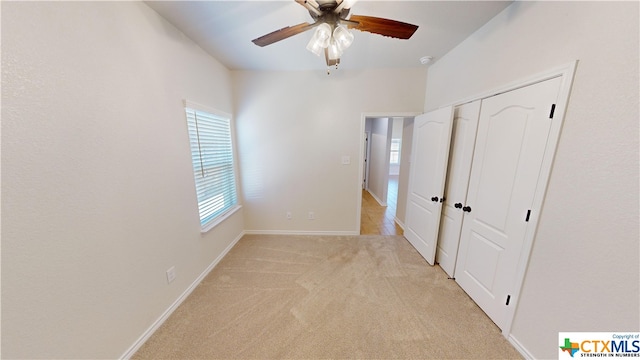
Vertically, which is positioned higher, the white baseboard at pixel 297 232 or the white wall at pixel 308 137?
the white wall at pixel 308 137

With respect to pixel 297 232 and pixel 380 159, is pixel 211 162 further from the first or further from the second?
pixel 380 159

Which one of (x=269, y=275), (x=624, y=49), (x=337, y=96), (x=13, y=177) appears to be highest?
(x=337, y=96)

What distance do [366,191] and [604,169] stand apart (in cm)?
500

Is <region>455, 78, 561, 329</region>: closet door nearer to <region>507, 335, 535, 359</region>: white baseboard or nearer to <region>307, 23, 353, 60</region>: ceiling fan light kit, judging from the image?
<region>507, 335, 535, 359</region>: white baseboard

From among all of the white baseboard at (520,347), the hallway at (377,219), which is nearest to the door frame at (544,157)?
the white baseboard at (520,347)

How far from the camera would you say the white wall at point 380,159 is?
458cm

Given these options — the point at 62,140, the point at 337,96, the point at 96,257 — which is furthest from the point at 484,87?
the point at 96,257

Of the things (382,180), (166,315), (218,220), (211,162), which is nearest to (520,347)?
(166,315)

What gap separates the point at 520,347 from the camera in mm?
1378

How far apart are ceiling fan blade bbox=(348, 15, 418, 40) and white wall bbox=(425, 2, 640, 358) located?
90 centimetres

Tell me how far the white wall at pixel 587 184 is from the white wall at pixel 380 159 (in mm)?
2979

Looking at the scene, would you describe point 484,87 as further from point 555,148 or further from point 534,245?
point 534,245

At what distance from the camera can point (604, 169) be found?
3.20ft

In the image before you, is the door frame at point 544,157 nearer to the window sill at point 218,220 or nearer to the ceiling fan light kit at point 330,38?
the ceiling fan light kit at point 330,38
